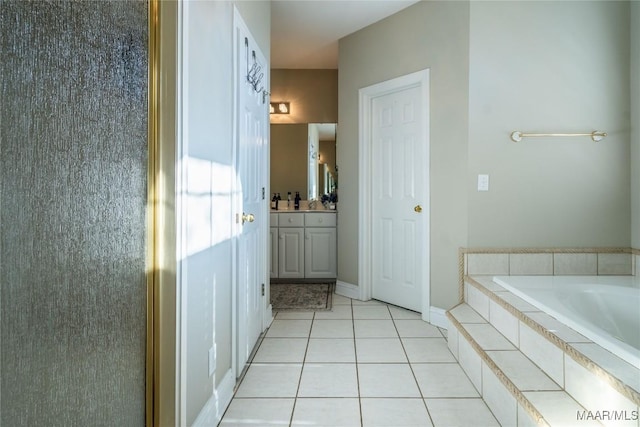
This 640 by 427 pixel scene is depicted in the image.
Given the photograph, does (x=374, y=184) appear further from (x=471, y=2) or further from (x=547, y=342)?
(x=547, y=342)

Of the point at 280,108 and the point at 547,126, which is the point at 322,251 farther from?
the point at 547,126

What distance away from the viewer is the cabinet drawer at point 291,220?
4199 mm

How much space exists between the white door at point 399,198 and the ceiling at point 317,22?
71cm

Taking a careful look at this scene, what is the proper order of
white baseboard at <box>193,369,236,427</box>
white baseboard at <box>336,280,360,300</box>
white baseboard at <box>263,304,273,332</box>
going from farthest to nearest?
white baseboard at <box>336,280,360,300</box>
white baseboard at <box>263,304,273,332</box>
white baseboard at <box>193,369,236,427</box>

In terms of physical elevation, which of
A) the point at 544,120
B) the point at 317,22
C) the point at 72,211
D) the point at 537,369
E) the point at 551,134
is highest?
the point at 317,22

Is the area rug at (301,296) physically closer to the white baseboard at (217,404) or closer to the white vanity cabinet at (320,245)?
the white vanity cabinet at (320,245)

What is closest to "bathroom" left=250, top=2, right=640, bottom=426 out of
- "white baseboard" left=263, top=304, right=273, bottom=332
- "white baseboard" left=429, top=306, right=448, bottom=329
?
"white baseboard" left=429, top=306, right=448, bottom=329

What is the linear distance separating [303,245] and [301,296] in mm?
681

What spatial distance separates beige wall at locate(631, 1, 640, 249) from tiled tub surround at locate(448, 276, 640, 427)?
3.98 feet

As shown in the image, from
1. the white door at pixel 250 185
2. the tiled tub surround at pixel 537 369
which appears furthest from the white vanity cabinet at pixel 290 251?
the tiled tub surround at pixel 537 369

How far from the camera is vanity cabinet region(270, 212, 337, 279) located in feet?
13.8

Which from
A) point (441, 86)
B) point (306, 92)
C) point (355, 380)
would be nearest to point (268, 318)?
point (355, 380)

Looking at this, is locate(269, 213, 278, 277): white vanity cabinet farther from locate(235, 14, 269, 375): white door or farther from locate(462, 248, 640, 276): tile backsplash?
locate(462, 248, 640, 276): tile backsplash

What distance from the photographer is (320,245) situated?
4211 millimetres
